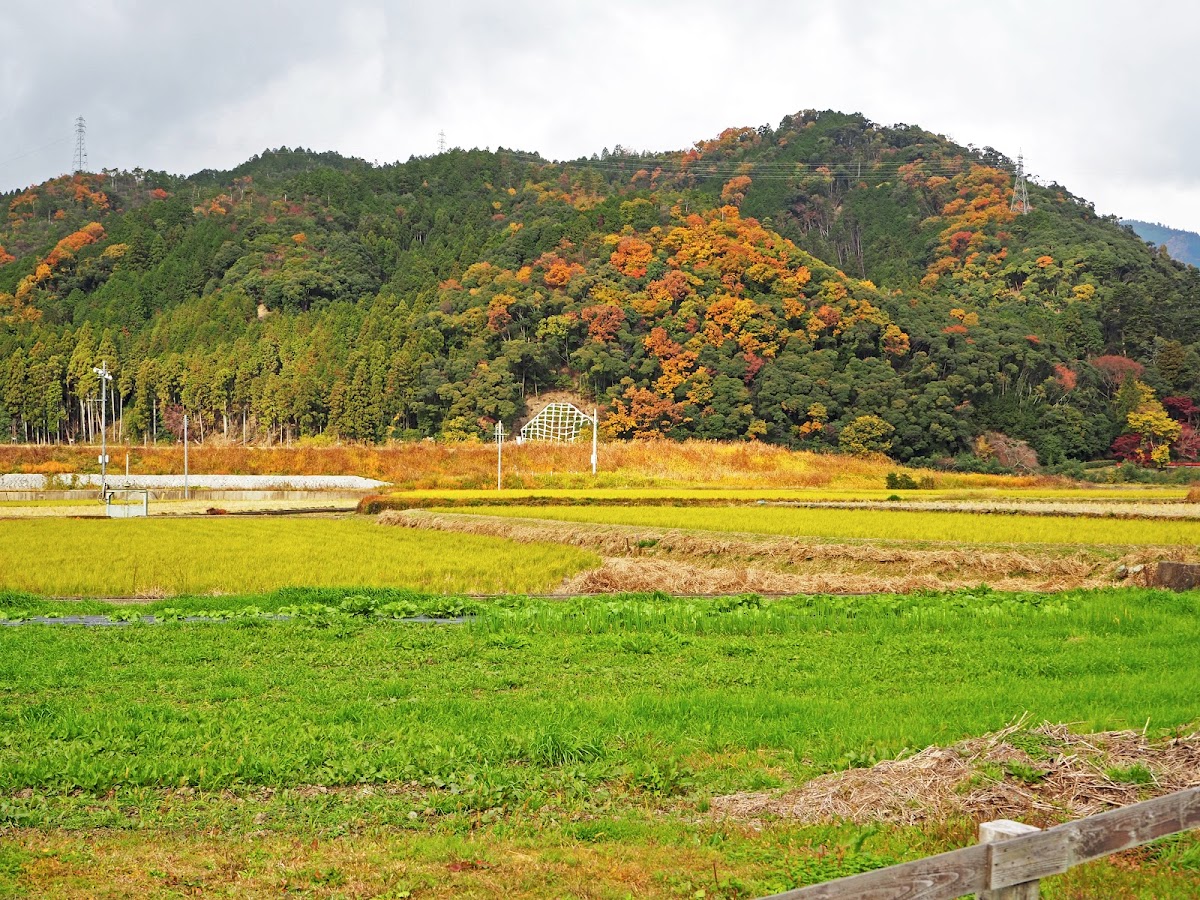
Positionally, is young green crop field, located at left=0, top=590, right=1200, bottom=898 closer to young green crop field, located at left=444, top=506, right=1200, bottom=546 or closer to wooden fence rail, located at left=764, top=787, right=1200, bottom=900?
wooden fence rail, located at left=764, top=787, right=1200, bottom=900

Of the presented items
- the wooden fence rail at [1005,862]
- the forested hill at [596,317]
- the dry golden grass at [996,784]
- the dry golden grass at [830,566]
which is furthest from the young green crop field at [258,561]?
the forested hill at [596,317]

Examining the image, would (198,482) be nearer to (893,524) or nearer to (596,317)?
(596,317)

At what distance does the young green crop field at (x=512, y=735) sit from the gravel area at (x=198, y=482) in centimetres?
4276

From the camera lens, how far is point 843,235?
438ft

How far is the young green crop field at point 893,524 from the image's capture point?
23984 mm

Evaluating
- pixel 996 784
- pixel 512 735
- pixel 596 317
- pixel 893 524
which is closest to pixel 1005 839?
pixel 996 784

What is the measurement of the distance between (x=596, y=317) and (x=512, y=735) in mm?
70049

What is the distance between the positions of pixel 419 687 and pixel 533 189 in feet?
357

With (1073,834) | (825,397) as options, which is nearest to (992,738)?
(1073,834)

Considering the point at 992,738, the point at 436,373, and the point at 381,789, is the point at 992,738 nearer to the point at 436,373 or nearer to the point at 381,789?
the point at 381,789

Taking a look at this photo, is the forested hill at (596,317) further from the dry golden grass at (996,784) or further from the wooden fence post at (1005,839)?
the wooden fence post at (1005,839)

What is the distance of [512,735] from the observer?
26.7 ft

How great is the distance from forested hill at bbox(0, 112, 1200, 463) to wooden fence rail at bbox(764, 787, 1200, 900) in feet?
216

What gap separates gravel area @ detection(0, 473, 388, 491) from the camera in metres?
55.6
